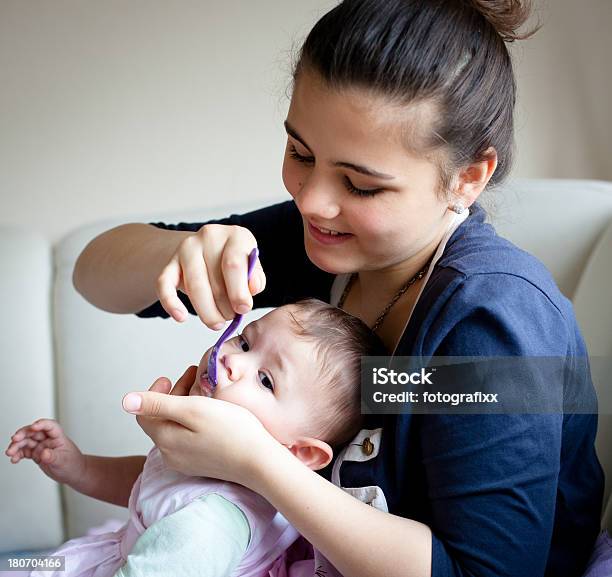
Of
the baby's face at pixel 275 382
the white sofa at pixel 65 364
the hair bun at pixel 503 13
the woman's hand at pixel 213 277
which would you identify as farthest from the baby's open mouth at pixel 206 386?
the white sofa at pixel 65 364

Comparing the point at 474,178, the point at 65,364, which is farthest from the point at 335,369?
the point at 65,364

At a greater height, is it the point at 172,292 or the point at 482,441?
the point at 172,292

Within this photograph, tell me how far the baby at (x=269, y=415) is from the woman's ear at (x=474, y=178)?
210mm

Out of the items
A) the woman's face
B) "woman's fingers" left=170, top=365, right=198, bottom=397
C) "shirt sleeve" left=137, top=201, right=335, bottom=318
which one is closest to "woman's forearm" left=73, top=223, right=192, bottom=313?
"shirt sleeve" left=137, top=201, right=335, bottom=318

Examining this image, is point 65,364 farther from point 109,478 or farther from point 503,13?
point 503,13

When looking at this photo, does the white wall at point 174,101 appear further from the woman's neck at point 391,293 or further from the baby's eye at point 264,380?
the baby's eye at point 264,380

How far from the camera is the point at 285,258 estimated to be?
1292 mm

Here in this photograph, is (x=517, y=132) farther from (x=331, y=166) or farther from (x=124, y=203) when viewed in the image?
(x=331, y=166)

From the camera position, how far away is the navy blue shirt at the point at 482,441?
0.87 meters

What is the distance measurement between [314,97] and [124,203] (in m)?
1.06

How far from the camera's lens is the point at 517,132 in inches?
74.4

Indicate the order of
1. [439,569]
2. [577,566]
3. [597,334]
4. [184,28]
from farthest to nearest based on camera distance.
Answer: [184,28] < [597,334] < [577,566] < [439,569]

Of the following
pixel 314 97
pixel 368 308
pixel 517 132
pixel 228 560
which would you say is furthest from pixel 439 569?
pixel 517 132

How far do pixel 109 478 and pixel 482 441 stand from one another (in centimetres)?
64
